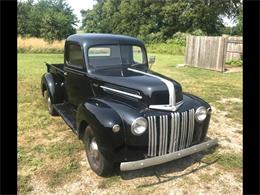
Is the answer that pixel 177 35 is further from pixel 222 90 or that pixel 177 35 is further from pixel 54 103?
pixel 54 103

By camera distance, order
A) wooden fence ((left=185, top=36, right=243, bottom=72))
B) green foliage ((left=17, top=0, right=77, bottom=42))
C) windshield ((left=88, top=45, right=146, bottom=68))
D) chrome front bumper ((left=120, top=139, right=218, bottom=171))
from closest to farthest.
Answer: chrome front bumper ((left=120, top=139, right=218, bottom=171)) → windshield ((left=88, top=45, right=146, bottom=68)) → wooden fence ((left=185, top=36, right=243, bottom=72)) → green foliage ((left=17, top=0, right=77, bottom=42))

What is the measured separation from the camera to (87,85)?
4754 mm

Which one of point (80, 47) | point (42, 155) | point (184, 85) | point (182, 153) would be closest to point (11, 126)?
point (42, 155)

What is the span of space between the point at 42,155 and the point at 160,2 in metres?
34.5

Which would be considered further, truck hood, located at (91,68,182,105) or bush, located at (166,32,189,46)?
bush, located at (166,32,189,46)

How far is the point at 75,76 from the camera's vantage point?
203 inches

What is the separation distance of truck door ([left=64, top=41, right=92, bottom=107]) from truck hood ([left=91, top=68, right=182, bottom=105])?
331 mm

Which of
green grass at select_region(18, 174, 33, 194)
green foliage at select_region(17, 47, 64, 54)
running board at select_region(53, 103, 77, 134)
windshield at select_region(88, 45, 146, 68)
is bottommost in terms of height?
green grass at select_region(18, 174, 33, 194)

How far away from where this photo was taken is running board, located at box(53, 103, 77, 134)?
5.16 metres

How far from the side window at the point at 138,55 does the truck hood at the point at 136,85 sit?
466 millimetres

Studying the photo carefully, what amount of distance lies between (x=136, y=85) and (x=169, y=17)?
3228 centimetres

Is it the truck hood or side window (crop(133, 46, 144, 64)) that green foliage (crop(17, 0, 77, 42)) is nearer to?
side window (crop(133, 46, 144, 64))

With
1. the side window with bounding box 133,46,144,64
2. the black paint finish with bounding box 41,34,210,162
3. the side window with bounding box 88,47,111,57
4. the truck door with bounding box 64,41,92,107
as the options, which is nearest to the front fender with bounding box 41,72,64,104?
the truck door with bounding box 64,41,92,107

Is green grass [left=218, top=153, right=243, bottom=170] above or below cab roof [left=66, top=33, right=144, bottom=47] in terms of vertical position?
below
